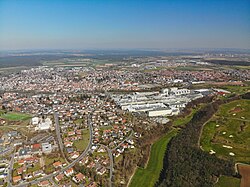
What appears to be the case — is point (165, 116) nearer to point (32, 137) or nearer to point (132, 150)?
point (132, 150)

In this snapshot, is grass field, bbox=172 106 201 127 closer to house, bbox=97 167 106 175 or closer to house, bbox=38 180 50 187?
house, bbox=97 167 106 175

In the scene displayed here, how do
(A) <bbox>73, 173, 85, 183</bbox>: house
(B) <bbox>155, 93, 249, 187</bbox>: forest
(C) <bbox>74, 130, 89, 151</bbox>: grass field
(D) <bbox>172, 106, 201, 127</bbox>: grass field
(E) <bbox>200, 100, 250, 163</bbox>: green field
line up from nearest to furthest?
(B) <bbox>155, 93, 249, 187</bbox>: forest, (A) <bbox>73, 173, 85, 183</bbox>: house, (E) <bbox>200, 100, 250, 163</bbox>: green field, (C) <bbox>74, 130, 89, 151</bbox>: grass field, (D) <bbox>172, 106, 201, 127</bbox>: grass field

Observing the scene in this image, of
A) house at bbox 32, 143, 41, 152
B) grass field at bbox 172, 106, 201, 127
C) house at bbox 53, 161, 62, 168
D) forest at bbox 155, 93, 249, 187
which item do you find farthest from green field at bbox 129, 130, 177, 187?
house at bbox 32, 143, 41, 152

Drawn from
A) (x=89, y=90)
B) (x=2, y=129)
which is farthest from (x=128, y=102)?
(x=2, y=129)

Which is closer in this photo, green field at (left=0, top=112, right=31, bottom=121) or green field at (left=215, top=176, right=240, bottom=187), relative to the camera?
green field at (left=215, top=176, right=240, bottom=187)

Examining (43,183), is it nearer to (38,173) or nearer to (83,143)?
(38,173)

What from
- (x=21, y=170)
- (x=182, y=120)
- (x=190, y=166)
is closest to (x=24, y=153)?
(x=21, y=170)
